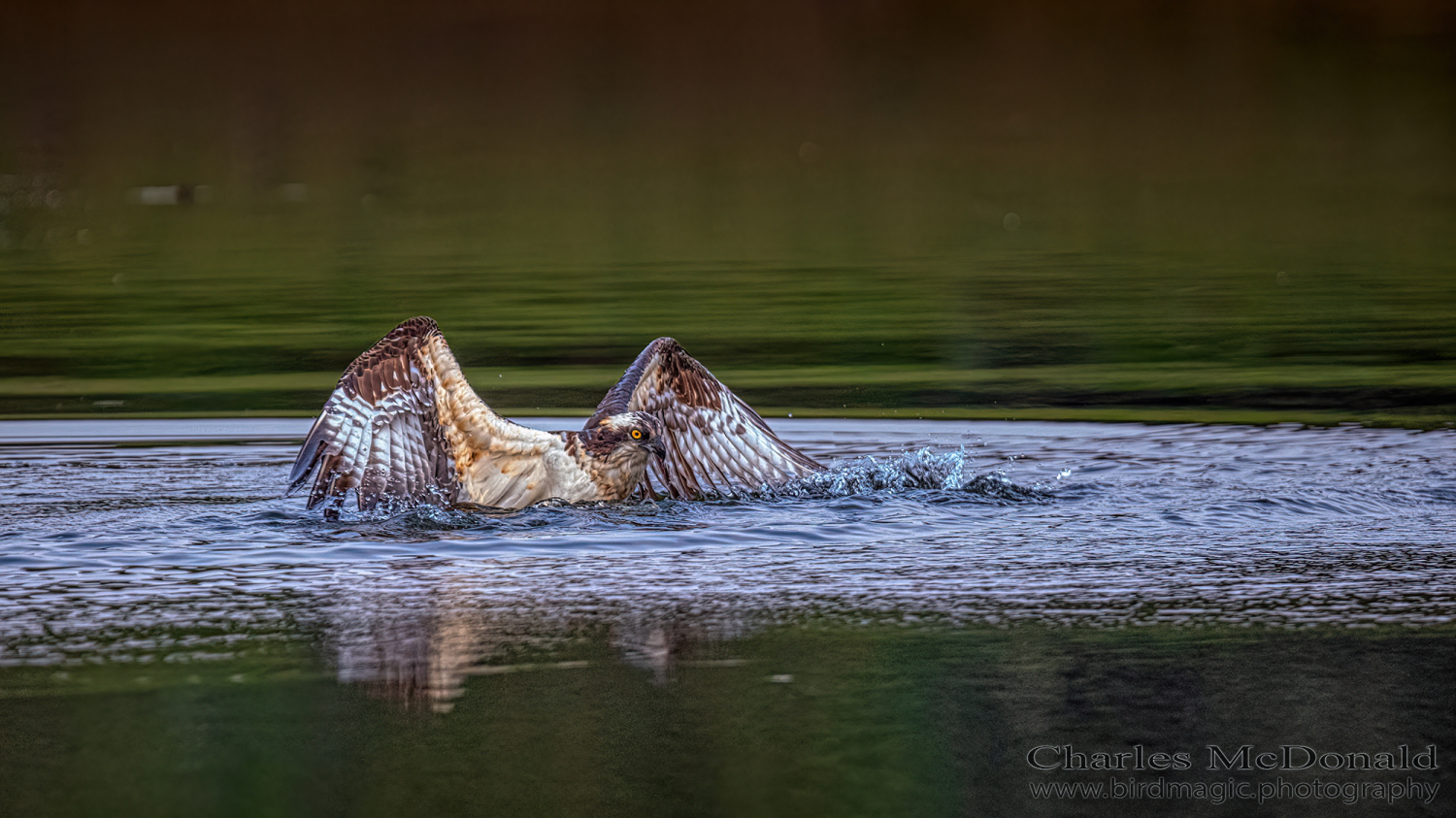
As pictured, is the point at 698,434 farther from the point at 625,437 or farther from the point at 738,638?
the point at 738,638

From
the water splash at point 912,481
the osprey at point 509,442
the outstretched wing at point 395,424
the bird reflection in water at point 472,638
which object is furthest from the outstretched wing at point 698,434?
the bird reflection in water at point 472,638

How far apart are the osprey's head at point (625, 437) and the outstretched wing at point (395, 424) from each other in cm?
55

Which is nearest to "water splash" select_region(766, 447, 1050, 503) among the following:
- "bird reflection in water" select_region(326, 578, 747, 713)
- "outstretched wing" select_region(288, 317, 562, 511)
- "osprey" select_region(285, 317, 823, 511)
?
"osprey" select_region(285, 317, 823, 511)

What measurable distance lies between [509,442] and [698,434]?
119 cm

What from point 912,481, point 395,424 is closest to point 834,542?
point 912,481

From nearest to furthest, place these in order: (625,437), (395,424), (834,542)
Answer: (834,542), (395,424), (625,437)

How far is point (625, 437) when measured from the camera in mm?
8969

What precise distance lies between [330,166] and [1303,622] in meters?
Answer: 41.8

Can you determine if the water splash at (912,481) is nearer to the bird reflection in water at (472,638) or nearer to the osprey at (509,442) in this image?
the osprey at (509,442)

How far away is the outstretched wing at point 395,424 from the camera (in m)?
8.28

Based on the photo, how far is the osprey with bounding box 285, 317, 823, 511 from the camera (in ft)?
27.3

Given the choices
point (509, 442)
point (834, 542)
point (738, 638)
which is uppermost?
point (509, 442)

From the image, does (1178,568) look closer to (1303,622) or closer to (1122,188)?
(1303,622)

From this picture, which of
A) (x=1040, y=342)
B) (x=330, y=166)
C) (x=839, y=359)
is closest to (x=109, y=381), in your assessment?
(x=839, y=359)
